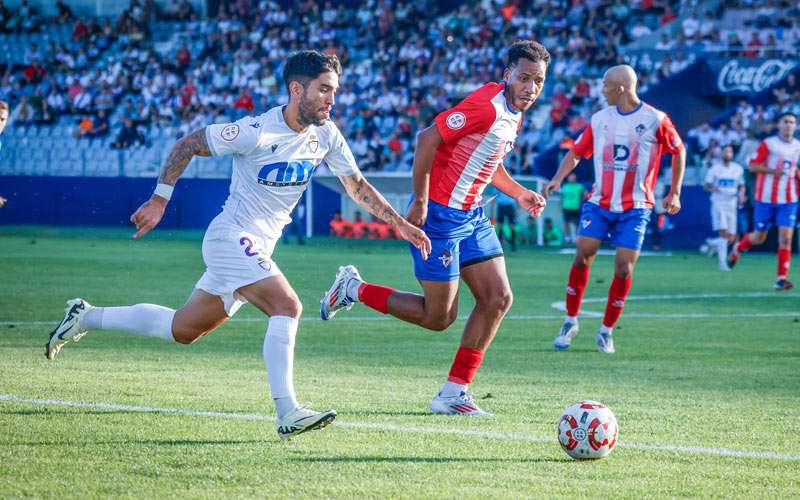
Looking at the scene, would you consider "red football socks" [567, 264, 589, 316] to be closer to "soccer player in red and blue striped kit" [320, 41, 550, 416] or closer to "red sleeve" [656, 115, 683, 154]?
"red sleeve" [656, 115, 683, 154]

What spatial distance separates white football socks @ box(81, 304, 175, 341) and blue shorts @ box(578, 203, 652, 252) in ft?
17.5

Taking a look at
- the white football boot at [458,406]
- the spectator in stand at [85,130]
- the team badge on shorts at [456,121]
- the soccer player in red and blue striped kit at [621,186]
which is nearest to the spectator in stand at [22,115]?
the spectator in stand at [85,130]

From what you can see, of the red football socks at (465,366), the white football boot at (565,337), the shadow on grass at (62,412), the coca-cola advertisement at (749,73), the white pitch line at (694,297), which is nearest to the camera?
the shadow on grass at (62,412)

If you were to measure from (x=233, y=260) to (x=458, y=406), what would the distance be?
167 centimetres

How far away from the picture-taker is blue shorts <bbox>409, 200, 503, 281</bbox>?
8.04 meters

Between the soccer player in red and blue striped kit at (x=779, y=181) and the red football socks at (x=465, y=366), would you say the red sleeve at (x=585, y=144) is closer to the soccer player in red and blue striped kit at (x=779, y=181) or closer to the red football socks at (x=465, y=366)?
the red football socks at (x=465, y=366)

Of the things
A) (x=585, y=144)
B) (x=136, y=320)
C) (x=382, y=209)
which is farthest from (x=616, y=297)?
(x=136, y=320)

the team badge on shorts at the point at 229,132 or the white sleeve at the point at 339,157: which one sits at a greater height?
the team badge on shorts at the point at 229,132

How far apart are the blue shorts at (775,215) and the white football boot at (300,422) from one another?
1432 centimetres

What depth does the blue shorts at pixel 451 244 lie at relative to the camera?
26.4ft

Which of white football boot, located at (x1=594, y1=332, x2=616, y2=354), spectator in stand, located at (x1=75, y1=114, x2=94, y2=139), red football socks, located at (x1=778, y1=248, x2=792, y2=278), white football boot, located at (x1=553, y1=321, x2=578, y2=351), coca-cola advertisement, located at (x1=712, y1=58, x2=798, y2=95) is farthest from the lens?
spectator in stand, located at (x1=75, y1=114, x2=94, y2=139)

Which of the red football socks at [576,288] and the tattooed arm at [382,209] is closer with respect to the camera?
the tattooed arm at [382,209]

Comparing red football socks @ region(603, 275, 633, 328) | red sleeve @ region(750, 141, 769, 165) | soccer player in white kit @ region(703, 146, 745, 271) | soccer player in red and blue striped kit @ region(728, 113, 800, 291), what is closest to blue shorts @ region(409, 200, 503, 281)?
red football socks @ region(603, 275, 633, 328)

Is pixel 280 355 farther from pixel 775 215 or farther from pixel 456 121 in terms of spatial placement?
pixel 775 215
